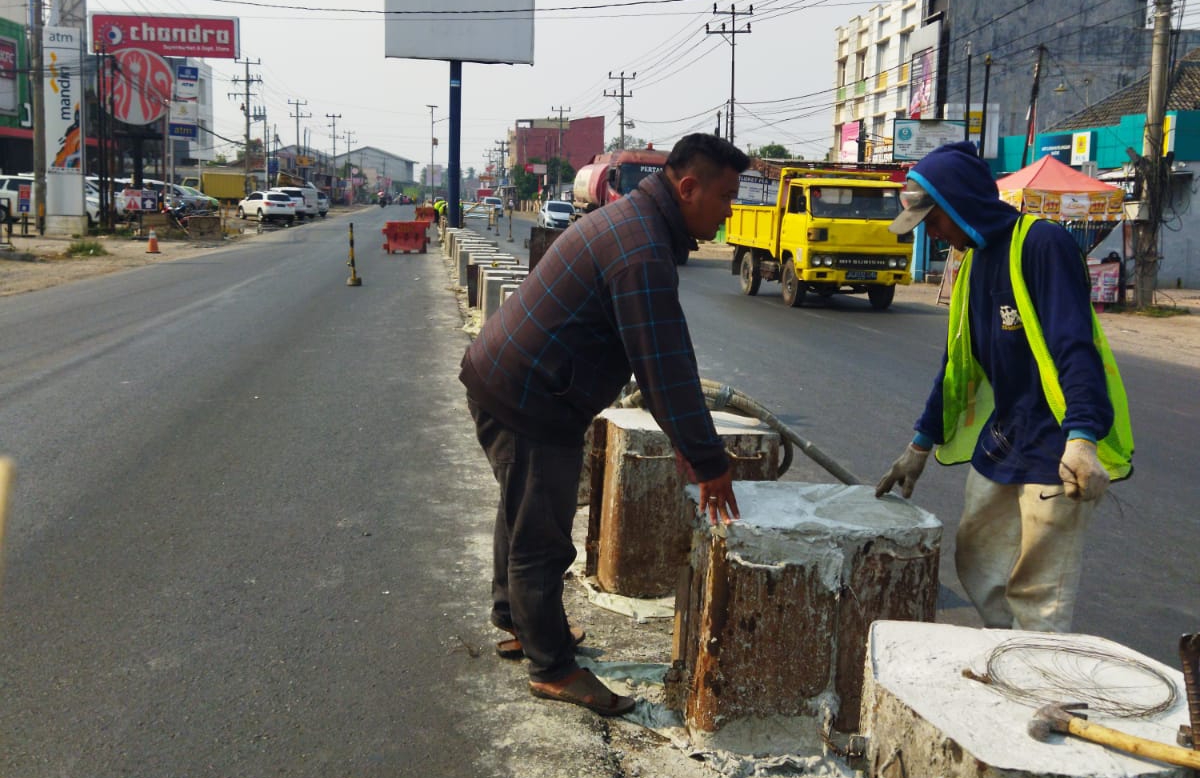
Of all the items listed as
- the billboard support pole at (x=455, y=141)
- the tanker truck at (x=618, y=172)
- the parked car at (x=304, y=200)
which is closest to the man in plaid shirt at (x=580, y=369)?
the tanker truck at (x=618, y=172)

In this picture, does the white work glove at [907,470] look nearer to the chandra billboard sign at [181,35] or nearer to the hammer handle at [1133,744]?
the hammer handle at [1133,744]

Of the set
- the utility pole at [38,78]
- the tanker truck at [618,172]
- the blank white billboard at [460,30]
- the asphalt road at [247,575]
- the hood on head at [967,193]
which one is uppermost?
the blank white billboard at [460,30]

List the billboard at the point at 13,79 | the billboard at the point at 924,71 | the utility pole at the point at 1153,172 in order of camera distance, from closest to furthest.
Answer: the utility pole at the point at 1153,172 → the billboard at the point at 13,79 → the billboard at the point at 924,71

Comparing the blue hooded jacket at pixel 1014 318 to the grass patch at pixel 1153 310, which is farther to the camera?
the grass patch at pixel 1153 310

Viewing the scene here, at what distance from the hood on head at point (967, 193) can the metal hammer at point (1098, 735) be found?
1.47m

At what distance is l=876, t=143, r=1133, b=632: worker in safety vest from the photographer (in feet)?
9.79

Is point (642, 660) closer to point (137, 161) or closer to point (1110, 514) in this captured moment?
point (1110, 514)

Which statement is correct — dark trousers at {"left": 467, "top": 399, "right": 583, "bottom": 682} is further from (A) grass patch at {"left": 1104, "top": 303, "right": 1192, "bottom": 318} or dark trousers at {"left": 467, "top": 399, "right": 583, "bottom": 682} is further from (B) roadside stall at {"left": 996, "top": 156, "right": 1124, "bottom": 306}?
(B) roadside stall at {"left": 996, "top": 156, "right": 1124, "bottom": 306}

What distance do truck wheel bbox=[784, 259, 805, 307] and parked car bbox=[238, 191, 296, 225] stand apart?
123 ft

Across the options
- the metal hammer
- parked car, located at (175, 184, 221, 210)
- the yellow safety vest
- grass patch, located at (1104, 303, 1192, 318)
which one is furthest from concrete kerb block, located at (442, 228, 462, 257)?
the metal hammer

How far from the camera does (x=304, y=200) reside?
193 ft

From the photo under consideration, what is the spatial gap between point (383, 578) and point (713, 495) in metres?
2.23

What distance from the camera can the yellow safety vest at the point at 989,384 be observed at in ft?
10.0

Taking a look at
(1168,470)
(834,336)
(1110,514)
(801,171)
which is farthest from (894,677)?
(801,171)
